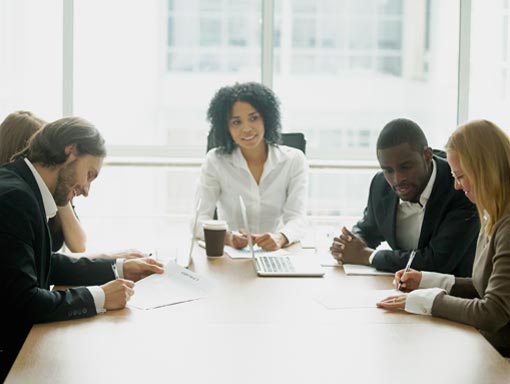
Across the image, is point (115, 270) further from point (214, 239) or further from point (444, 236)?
point (444, 236)

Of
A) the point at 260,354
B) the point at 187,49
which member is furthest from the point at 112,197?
the point at 260,354

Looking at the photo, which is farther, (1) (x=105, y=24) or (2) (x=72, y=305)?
(1) (x=105, y=24)

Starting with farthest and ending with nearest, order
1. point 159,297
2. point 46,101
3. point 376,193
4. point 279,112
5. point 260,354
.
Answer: point 46,101 → point 279,112 → point 376,193 → point 159,297 → point 260,354

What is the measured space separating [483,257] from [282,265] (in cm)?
76

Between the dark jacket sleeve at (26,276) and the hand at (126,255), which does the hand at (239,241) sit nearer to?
the hand at (126,255)

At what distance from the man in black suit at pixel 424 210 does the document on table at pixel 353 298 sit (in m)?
0.35

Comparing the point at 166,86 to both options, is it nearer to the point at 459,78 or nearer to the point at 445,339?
the point at 459,78

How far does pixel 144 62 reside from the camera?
17.5ft

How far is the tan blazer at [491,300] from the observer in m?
2.13

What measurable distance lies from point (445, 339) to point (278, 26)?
11.8 feet

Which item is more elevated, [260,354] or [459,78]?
[459,78]

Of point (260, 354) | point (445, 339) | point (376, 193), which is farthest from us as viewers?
point (376, 193)

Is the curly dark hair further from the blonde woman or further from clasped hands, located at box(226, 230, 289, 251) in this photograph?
the blonde woman

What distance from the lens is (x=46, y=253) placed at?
238cm
